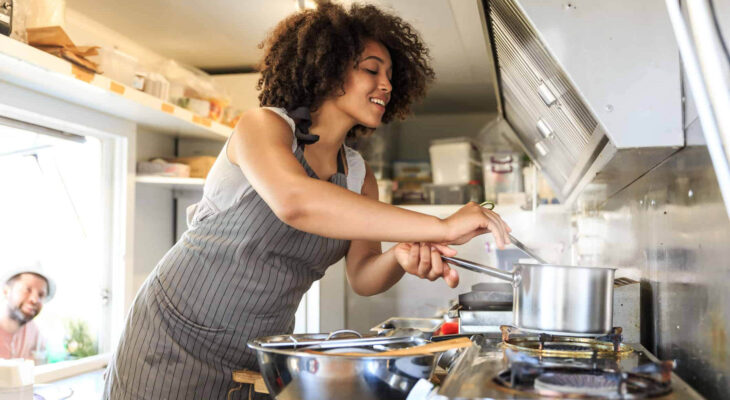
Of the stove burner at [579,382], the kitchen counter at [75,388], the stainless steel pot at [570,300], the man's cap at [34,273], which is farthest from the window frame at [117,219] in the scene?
the stove burner at [579,382]

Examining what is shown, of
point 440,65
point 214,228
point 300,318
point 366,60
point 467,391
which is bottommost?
point 300,318

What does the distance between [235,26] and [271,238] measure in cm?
179

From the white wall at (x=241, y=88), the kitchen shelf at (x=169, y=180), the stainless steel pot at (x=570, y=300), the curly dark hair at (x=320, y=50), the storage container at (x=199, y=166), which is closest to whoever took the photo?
the stainless steel pot at (x=570, y=300)

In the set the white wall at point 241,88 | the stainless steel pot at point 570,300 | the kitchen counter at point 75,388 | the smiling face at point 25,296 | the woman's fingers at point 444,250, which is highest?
the white wall at point 241,88

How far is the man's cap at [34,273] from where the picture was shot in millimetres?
2311

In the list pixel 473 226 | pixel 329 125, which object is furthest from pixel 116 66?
pixel 473 226

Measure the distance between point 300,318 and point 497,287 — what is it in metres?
1.38

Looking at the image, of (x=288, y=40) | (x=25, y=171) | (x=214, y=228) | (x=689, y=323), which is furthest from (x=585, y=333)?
(x=25, y=171)

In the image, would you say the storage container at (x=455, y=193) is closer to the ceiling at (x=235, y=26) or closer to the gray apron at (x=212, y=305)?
the ceiling at (x=235, y=26)

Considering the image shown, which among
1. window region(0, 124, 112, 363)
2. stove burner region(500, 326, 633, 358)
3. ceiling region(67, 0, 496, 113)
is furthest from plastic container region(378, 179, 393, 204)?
stove burner region(500, 326, 633, 358)

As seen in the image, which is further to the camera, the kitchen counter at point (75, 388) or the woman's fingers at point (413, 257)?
the kitchen counter at point (75, 388)

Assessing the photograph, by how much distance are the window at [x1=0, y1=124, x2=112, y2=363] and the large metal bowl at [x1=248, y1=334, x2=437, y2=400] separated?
1722 mm

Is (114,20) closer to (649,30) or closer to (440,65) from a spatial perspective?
(440,65)

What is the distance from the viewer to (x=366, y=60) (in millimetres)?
1483
